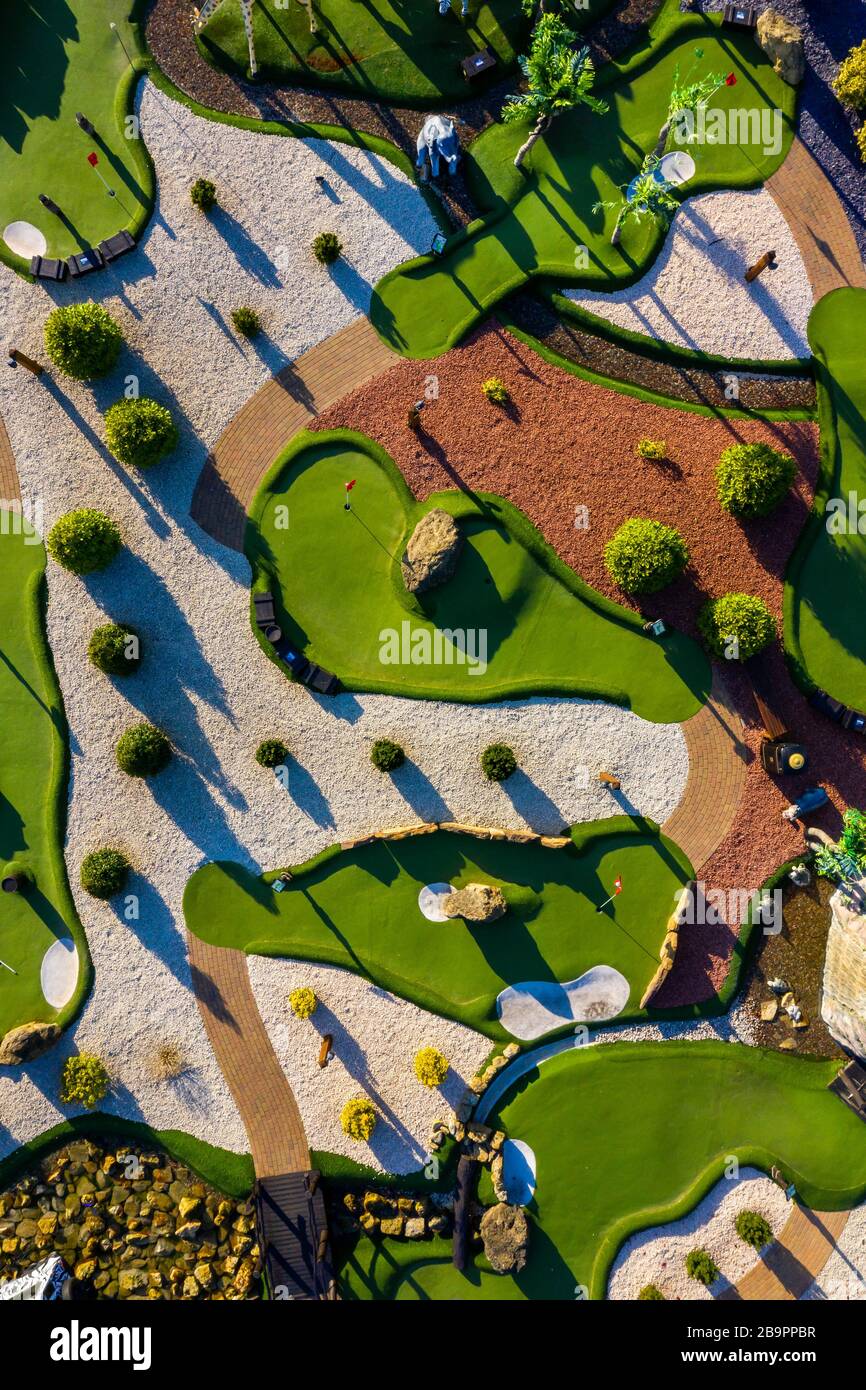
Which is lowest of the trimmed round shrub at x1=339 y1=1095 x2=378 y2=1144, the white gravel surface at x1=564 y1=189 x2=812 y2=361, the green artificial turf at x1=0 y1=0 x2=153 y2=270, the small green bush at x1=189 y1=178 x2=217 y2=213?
the trimmed round shrub at x1=339 y1=1095 x2=378 y2=1144

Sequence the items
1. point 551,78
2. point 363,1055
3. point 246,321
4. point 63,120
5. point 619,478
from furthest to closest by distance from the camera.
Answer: point 63,120, point 619,478, point 246,321, point 363,1055, point 551,78

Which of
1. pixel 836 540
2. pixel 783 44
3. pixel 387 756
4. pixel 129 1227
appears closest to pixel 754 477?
pixel 836 540

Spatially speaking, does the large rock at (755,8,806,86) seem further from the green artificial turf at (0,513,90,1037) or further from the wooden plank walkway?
the green artificial turf at (0,513,90,1037)

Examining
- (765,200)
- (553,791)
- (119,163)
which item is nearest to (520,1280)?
(553,791)

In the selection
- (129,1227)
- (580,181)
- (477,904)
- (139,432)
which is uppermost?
(139,432)

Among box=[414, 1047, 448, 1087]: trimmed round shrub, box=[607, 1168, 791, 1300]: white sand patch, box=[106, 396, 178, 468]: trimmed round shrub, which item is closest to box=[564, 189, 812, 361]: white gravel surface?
box=[106, 396, 178, 468]: trimmed round shrub

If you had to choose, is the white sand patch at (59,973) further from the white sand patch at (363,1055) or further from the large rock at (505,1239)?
the large rock at (505,1239)

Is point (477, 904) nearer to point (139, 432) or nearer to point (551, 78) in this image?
point (139, 432)
